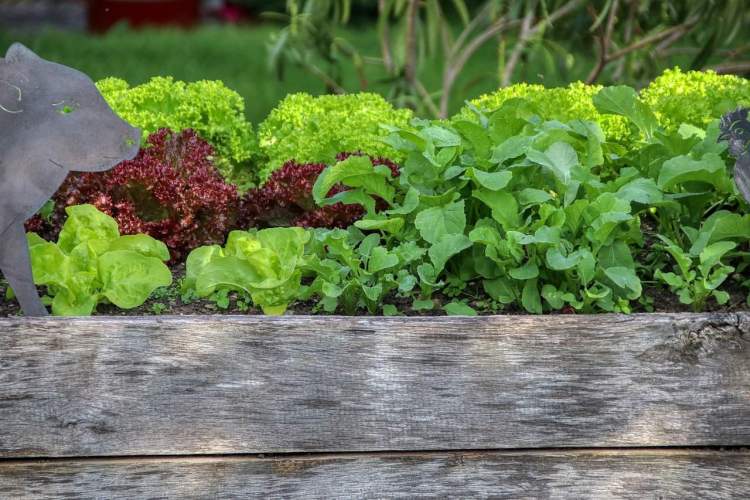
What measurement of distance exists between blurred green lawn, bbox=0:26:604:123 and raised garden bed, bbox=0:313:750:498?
4.24 meters

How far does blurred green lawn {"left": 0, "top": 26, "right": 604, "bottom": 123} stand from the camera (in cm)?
708

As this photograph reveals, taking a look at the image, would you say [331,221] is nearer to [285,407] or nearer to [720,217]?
[285,407]

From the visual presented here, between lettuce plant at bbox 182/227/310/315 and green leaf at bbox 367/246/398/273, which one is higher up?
green leaf at bbox 367/246/398/273

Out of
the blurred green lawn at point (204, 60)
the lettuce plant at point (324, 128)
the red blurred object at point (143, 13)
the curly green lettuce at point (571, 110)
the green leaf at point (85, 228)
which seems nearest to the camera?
the green leaf at point (85, 228)

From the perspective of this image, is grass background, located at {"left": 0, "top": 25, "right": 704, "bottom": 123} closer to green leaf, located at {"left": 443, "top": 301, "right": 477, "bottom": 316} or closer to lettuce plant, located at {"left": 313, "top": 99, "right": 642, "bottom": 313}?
lettuce plant, located at {"left": 313, "top": 99, "right": 642, "bottom": 313}

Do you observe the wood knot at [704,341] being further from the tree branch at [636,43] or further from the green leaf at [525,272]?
the tree branch at [636,43]

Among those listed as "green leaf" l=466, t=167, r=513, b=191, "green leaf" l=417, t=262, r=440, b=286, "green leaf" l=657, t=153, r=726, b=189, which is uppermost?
"green leaf" l=657, t=153, r=726, b=189

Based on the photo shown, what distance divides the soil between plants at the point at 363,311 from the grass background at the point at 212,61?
3524 mm

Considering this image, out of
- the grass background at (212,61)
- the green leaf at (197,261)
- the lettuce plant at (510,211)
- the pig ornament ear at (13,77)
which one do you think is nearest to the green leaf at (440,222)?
the lettuce plant at (510,211)

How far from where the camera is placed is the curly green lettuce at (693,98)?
8.68 feet

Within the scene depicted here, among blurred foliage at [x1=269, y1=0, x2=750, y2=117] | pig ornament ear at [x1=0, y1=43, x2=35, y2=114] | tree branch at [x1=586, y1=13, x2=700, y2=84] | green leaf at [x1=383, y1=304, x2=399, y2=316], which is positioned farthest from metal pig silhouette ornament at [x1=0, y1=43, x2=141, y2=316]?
tree branch at [x1=586, y1=13, x2=700, y2=84]

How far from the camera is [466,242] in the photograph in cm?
210

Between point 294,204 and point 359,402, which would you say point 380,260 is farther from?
point 294,204

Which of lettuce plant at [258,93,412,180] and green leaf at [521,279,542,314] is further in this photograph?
lettuce plant at [258,93,412,180]
